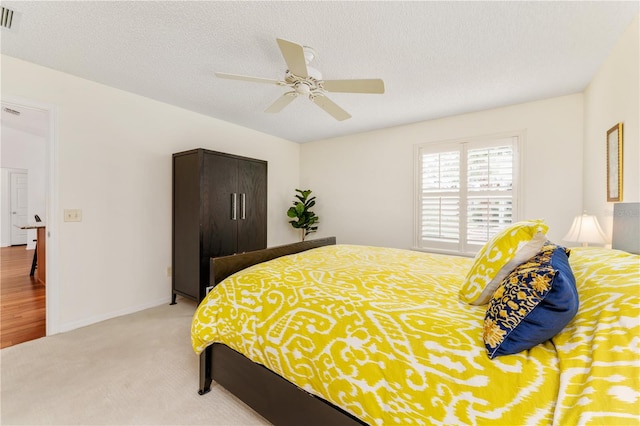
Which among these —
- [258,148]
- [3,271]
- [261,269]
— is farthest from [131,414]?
[3,271]

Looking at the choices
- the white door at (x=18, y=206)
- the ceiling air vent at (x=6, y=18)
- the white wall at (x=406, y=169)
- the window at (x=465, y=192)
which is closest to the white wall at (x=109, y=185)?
the ceiling air vent at (x=6, y=18)

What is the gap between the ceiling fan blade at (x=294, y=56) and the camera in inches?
59.8

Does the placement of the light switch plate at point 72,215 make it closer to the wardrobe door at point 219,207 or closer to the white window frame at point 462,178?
the wardrobe door at point 219,207

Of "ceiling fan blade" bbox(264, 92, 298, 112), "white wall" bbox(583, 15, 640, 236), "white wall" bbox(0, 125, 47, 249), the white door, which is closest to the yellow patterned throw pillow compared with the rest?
"white wall" bbox(583, 15, 640, 236)

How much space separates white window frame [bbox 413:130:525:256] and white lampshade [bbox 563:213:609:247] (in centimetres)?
97

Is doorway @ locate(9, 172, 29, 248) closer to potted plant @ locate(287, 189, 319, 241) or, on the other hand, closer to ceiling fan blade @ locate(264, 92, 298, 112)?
potted plant @ locate(287, 189, 319, 241)

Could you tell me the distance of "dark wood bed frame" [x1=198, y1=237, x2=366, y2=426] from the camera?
3.93 ft

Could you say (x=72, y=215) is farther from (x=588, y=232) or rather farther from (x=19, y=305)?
(x=588, y=232)

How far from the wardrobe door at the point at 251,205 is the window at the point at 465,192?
2.24 m

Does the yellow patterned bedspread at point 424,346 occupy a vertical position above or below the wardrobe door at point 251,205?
below

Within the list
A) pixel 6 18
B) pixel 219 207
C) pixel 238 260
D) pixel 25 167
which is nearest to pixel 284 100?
pixel 238 260

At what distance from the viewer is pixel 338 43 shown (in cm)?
199

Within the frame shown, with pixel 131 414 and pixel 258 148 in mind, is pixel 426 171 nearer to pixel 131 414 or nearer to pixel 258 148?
pixel 258 148

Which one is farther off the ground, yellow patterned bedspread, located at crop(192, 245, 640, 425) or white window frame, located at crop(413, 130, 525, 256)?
white window frame, located at crop(413, 130, 525, 256)
